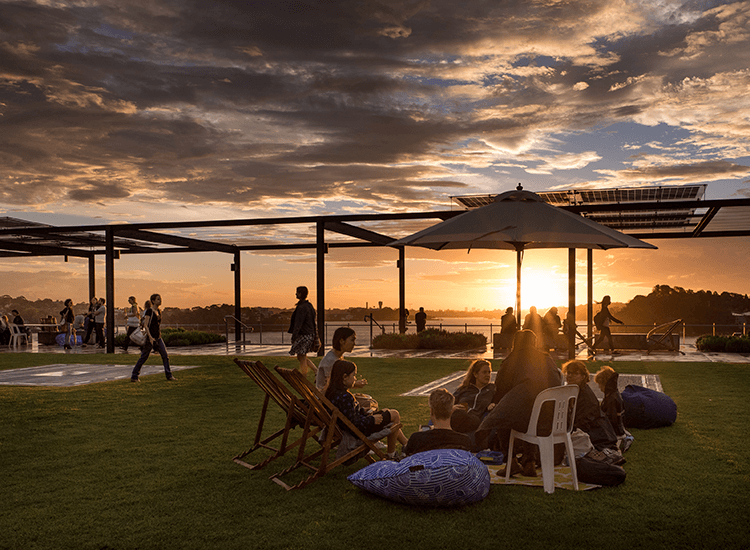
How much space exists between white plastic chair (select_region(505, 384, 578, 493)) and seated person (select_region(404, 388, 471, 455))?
53cm

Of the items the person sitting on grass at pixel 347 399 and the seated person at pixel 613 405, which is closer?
the person sitting on grass at pixel 347 399

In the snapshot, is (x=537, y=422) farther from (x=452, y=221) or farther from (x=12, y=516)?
(x=12, y=516)

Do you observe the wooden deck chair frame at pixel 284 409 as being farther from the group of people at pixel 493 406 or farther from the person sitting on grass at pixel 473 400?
the person sitting on grass at pixel 473 400

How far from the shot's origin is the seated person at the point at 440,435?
4777 mm

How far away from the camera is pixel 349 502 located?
446cm

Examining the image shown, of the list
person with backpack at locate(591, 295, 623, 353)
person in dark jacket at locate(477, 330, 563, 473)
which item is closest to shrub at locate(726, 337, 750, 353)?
person with backpack at locate(591, 295, 623, 353)

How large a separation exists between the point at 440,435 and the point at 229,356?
1376 centimetres

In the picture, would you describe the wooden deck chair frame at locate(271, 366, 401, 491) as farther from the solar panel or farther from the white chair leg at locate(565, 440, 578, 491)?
the solar panel

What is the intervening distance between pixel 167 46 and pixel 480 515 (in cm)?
1055

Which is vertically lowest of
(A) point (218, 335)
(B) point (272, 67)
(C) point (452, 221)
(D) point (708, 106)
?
(A) point (218, 335)

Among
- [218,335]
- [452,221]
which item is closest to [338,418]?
[452,221]

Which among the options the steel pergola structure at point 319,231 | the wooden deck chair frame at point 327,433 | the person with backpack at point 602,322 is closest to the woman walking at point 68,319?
the steel pergola structure at point 319,231

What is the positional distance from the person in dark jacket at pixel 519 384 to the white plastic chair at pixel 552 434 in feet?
0.29

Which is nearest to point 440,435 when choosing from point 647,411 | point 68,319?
point 647,411
